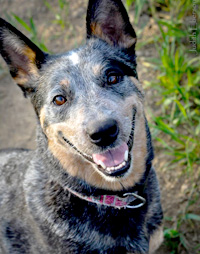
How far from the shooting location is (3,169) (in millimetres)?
3482

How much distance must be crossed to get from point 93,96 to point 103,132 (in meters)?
0.41

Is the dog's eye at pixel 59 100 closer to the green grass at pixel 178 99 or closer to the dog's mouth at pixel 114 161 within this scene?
the dog's mouth at pixel 114 161

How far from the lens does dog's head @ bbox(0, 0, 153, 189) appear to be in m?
2.57

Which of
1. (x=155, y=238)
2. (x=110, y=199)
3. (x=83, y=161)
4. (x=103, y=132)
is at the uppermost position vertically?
(x=103, y=132)

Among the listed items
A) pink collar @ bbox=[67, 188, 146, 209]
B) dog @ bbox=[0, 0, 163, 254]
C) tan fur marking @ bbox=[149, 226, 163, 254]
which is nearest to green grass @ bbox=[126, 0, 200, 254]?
tan fur marking @ bbox=[149, 226, 163, 254]

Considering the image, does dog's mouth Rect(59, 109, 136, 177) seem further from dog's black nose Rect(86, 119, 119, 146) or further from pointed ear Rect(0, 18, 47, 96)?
pointed ear Rect(0, 18, 47, 96)

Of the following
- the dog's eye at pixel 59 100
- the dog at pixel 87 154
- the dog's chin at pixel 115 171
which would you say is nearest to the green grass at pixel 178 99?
the dog at pixel 87 154

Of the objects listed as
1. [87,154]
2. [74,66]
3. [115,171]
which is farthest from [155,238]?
[74,66]

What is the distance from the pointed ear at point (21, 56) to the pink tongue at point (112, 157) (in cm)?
94

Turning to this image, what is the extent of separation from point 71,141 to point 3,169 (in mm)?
1171

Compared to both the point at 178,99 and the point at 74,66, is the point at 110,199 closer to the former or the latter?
the point at 74,66

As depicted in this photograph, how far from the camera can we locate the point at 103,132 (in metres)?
2.41

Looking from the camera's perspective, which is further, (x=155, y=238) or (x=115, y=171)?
(x=155, y=238)

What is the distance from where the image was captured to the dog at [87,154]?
8.80 ft
